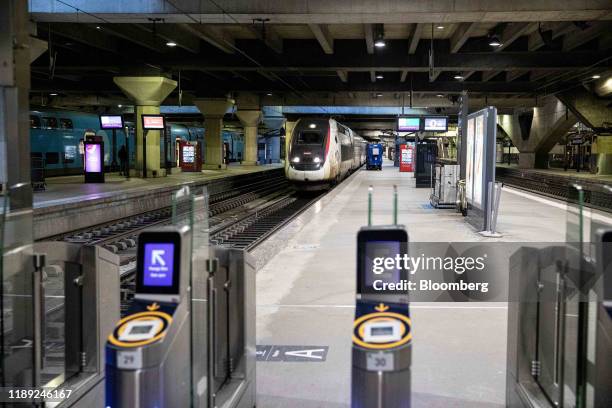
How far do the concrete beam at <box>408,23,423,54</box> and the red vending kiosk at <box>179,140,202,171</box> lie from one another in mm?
15731

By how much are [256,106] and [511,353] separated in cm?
4125

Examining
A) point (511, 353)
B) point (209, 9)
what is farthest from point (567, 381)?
point (209, 9)

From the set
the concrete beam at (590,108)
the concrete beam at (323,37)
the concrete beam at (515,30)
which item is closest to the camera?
the concrete beam at (323,37)

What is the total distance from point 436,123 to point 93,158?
50.7 feet

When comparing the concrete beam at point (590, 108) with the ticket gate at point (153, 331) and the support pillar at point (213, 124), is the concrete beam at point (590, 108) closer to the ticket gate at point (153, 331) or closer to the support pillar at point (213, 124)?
the support pillar at point (213, 124)

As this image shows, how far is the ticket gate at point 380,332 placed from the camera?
2609mm

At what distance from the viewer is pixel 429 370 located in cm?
479

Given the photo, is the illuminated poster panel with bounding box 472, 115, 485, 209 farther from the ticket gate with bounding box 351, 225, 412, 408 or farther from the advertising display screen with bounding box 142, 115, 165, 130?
the advertising display screen with bounding box 142, 115, 165, 130

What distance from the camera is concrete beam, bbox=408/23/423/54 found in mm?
20459

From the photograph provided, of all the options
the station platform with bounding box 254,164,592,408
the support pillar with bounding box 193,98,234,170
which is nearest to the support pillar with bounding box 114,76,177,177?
the support pillar with bounding box 193,98,234,170

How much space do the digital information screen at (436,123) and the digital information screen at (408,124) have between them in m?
0.39

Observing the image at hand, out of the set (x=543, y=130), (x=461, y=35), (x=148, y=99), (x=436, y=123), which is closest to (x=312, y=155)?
(x=436, y=123)

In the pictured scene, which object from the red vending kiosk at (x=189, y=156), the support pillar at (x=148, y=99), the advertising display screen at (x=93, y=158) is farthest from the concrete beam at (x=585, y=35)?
the red vending kiosk at (x=189, y=156)

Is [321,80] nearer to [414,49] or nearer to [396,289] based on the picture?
[414,49]
